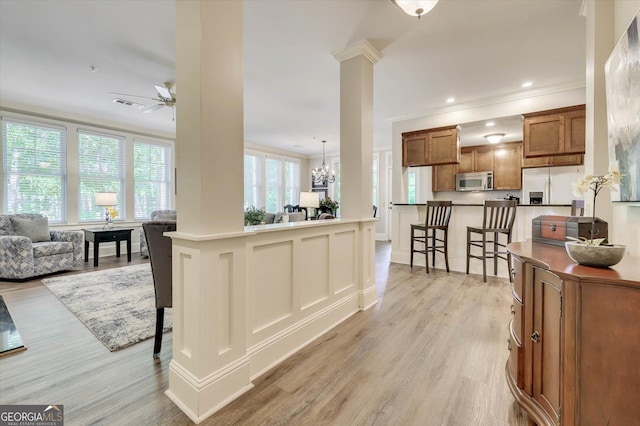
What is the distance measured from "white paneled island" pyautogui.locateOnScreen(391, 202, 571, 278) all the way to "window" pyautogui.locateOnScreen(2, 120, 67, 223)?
6145mm

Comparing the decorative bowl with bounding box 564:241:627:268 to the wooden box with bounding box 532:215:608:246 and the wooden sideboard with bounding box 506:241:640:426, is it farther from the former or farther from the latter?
the wooden box with bounding box 532:215:608:246

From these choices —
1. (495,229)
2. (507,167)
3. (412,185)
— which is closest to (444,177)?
(412,185)

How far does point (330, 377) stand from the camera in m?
1.73

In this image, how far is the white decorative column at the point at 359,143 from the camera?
110 inches

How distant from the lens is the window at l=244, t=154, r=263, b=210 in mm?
7973

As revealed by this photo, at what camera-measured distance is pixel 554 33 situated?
2592 millimetres

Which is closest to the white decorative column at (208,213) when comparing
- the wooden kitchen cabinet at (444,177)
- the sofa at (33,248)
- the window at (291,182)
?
the sofa at (33,248)

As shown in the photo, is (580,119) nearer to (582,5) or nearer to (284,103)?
Answer: (582,5)

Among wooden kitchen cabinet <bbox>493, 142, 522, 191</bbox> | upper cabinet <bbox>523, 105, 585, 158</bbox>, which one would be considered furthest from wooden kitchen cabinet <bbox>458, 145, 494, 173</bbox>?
upper cabinet <bbox>523, 105, 585, 158</bbox>

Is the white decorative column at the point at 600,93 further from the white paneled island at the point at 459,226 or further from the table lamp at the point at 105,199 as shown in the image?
the table lamp at the point at 105,199

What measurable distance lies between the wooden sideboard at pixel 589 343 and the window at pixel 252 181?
24.5 ft

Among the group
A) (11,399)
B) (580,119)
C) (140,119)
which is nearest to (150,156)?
(140,119)

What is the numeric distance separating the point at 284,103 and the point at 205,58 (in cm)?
330

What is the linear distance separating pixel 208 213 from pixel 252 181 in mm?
6869
